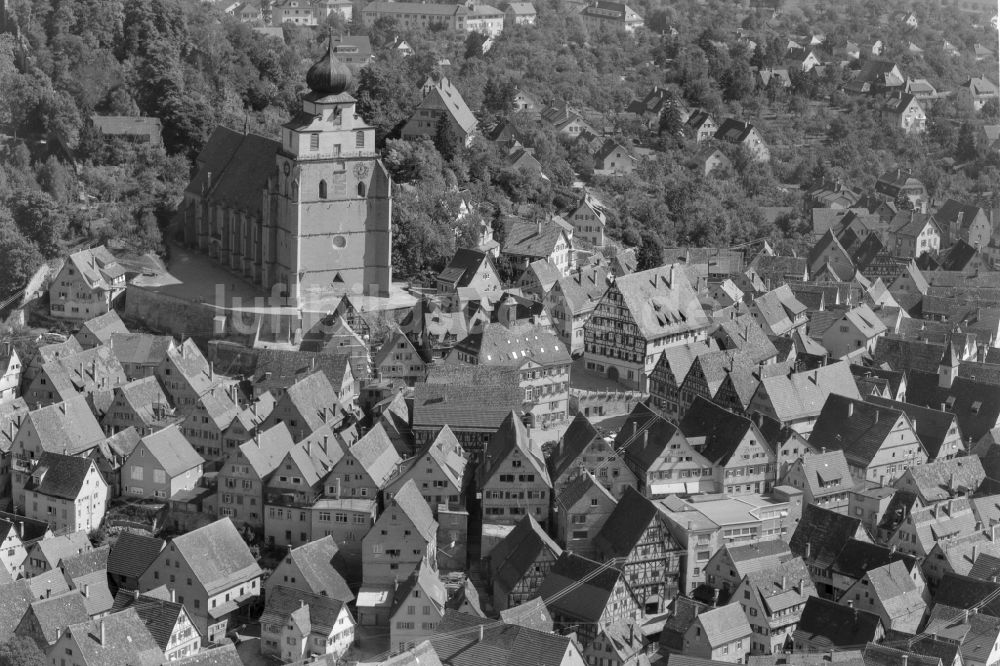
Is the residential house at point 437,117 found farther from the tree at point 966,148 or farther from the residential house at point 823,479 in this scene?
the tree at point 966,148

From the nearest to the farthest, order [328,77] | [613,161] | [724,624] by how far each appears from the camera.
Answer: [724,624]
[328,77]
[613,161]

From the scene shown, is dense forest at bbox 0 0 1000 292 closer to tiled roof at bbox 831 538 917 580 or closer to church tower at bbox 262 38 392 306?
church tower at bbox 262 38 392 306

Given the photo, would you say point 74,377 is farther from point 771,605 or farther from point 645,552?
point 771,605

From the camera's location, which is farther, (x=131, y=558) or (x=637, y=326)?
(x=637, y=326)

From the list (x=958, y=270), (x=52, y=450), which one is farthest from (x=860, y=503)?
(x=958, y=270)

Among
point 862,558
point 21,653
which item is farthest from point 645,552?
point 21,653

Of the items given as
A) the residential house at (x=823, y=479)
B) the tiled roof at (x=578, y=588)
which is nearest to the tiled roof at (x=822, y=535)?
the residential house at (x=823, y=479)
